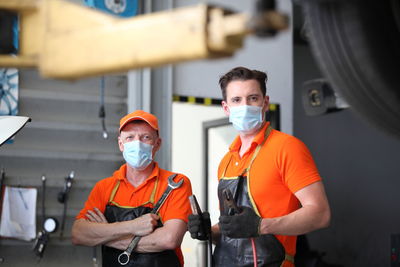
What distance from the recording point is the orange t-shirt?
2938 mm

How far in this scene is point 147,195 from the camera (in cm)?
300

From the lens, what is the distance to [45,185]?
150 inches

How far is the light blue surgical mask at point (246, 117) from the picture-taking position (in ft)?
8.62

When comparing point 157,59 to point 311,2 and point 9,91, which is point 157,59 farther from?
point 9,91

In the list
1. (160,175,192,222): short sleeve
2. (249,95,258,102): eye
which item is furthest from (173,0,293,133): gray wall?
(249,95,258,102): eye

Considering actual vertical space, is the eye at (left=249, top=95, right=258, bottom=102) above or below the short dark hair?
below

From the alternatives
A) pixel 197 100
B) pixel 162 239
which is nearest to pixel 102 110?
pixel 197 100

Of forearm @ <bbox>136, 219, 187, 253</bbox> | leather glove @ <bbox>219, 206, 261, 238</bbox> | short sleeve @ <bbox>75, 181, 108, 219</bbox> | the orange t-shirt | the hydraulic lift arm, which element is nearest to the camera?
the hydraulic lift arm

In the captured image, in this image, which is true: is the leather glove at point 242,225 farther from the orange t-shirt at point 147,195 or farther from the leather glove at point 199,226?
the orange t-shirt at point 147,195

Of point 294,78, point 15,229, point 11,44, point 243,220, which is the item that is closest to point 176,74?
point 294,78

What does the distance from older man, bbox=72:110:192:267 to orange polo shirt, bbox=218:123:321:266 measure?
50 cm

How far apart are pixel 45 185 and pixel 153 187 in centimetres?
109

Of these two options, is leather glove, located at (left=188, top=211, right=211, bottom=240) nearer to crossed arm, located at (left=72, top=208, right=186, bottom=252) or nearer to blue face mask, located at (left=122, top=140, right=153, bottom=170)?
crossed arm, located at (left=72, top=208, right=186, bottom=252)

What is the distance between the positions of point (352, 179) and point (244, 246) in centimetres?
257
